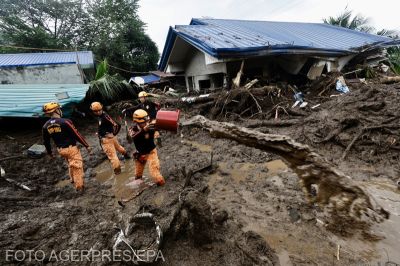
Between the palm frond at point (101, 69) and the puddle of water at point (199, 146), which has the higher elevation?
the palm frond at point (101, 69)

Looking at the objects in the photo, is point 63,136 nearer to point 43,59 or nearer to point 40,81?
point 40,81

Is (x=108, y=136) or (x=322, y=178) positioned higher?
(x=108, y=136)

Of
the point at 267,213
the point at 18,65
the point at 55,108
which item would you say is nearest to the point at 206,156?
the point at 267,213

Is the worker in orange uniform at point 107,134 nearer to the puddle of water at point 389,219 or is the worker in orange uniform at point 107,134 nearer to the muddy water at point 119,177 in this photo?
the muddy water at point 119,177

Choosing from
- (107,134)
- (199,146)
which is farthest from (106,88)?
(199,146)

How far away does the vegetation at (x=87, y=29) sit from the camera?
1908 centimetres

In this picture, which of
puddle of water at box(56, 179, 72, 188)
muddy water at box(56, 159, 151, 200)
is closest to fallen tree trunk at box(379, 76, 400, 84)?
muddy water at box(56, 159, 151, 200)

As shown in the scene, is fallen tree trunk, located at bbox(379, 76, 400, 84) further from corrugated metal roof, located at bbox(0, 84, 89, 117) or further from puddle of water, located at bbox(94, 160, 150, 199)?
corrugated metal roof, located at bbox(0, 84, 89, 117)

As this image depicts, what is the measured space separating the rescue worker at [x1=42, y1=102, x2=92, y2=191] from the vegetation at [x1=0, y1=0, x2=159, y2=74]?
17.1m

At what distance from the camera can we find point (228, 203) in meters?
3.71

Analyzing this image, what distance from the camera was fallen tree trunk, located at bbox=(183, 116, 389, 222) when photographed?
10.9ft

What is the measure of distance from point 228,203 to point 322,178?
1.66 m

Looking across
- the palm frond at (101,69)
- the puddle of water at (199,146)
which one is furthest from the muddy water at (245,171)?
the palm frond at (101,69)

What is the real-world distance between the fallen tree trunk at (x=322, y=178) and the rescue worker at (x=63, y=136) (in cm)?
335
